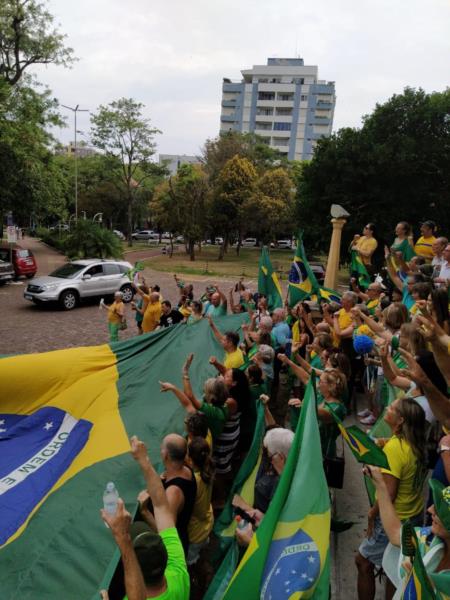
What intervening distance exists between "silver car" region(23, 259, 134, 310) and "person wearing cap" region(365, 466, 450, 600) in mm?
15054

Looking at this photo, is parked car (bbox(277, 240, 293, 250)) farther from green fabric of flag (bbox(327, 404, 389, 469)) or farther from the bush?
green fabric of flag (bbox(327, 404, 389, 469))

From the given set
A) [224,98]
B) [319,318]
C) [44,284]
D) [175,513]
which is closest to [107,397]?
[175,513]

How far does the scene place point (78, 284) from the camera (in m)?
16.9

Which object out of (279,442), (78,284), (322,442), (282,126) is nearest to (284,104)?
(282,126)

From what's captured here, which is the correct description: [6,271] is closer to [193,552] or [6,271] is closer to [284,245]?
[193,552]

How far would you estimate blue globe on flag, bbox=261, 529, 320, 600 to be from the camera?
2.62 metres

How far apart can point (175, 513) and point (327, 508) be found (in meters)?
1.07

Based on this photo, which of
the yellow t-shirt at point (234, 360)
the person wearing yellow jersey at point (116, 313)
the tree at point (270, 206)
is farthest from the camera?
the tree at point (270, 206)

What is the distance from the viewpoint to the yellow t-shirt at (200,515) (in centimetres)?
368

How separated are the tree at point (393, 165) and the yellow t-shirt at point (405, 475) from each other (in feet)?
76.8

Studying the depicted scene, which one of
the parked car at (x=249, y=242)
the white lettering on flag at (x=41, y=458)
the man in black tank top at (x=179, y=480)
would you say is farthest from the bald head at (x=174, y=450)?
the parked car at (x=249, y=242)

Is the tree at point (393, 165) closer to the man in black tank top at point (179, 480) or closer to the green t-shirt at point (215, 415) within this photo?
the green t-shirt at point (215, 415)

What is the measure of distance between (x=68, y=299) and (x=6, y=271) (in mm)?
6435

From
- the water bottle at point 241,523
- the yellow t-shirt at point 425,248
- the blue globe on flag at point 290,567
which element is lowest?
the water bottle at point 241,523
